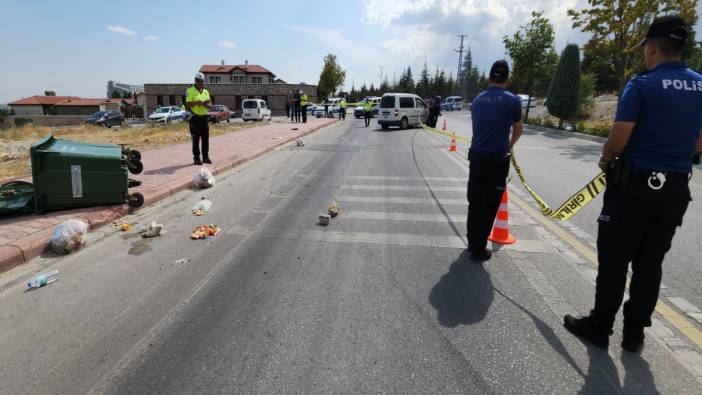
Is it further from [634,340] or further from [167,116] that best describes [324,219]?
[167,116]

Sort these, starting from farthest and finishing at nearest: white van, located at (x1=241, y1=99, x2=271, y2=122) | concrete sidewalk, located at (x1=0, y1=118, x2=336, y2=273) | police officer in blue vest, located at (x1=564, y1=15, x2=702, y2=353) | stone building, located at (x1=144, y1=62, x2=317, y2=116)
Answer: stone building, located at (x1=144, y1=62, x2=317, y2=116) → white van, located at (x1=241, y1=99, x2=271, y2=122) → concrete sidewalk, located at (x1=0, y1=118, x2=336, y2=273) → police officer in blue vest, located at (x1=564, y1=15, x2=702, y2=353)

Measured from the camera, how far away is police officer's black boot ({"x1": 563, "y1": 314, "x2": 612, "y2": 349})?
2.89 m

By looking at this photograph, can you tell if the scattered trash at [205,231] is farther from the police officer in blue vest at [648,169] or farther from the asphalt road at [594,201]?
the asphalt road at [594,201]

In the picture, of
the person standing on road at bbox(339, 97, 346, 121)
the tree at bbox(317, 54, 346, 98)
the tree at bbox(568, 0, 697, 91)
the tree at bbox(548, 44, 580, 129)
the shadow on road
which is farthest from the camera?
the tree at bbox(317, 54, 346, 98)

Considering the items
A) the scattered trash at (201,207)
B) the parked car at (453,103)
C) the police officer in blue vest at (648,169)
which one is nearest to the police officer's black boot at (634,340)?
the police officer in blue vest at (648,169)

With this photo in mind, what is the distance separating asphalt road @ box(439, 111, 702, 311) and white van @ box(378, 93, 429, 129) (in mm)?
8168

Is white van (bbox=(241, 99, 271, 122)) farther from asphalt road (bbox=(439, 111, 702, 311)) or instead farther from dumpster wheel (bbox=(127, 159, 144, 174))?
dumpster wheel (bbox=(127, 159, 144, 174))

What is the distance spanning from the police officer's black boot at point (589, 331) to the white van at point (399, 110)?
20.4m

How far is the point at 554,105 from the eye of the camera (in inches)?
988

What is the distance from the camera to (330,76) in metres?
77.8

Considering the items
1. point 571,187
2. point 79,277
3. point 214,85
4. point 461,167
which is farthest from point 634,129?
point 214,85

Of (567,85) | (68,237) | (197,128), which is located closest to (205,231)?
(68,237)

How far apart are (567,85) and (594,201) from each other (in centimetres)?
2123

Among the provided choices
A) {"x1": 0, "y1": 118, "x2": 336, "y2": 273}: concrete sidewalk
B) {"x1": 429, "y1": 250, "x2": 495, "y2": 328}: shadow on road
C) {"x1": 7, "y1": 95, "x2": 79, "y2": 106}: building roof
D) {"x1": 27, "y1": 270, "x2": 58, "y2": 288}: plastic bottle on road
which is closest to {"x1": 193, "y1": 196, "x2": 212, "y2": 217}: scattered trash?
{"x1": 0, "y1": 118, "x2": 336, "y2": 273}: concrete sidewalk
